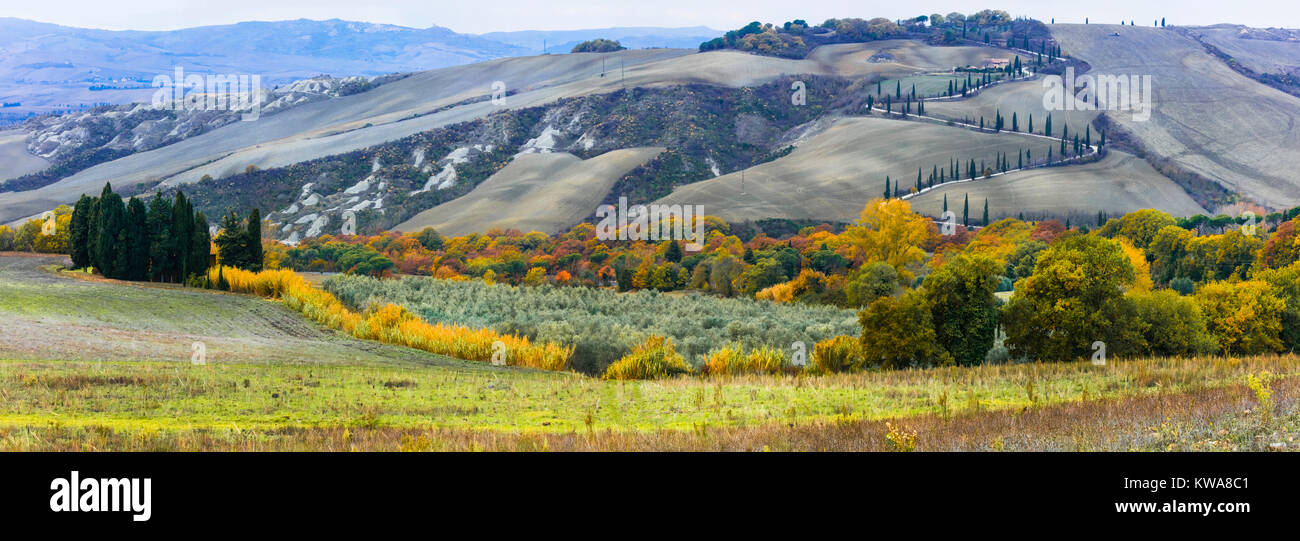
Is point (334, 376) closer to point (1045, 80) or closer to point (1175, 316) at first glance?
point (1175, 316)

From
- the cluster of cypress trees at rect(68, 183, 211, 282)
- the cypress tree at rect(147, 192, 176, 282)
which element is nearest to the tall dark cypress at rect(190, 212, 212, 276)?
the cluster of cypress trees at rect(68, 183, 211, 282)

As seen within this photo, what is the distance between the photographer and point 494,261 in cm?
9319

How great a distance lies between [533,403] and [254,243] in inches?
1534

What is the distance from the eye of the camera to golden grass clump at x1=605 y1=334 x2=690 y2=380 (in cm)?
3050

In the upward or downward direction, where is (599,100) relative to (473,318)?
upward

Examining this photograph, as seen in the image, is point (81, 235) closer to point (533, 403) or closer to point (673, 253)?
point (533, 403)

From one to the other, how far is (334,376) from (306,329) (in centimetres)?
1659

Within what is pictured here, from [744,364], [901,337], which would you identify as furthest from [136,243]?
[901,337]

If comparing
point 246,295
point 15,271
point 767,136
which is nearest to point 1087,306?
point 246,295

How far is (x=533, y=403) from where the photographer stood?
21.9 metres

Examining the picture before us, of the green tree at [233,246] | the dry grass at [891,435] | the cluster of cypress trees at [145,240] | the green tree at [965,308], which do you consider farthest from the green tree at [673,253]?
the dry grass at [891,435]

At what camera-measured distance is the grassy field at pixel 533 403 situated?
13.6 meters

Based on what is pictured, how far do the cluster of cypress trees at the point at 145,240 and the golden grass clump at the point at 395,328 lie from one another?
5.68 ft

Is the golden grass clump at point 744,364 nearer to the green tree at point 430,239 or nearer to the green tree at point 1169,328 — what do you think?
the green tree at point 1169,328
